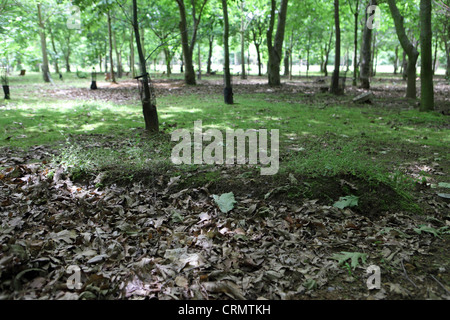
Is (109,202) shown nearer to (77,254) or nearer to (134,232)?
(134,232)

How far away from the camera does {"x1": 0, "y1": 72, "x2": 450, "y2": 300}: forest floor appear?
2469 millimetres

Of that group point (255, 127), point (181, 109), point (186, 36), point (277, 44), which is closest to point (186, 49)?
point (186, 36)

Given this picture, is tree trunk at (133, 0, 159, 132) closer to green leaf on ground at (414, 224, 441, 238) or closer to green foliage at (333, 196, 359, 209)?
green foliage at (333, 196, 359, 209)

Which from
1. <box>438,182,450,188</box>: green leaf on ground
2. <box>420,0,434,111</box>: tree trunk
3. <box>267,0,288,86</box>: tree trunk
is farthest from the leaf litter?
<box>267,0,288,86</box>: tree trunk

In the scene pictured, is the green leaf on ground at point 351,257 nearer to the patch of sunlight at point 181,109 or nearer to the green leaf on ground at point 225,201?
the green leaf on ground at point 225,201

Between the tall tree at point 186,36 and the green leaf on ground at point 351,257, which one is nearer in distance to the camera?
the green leaf on ground at point 351,257

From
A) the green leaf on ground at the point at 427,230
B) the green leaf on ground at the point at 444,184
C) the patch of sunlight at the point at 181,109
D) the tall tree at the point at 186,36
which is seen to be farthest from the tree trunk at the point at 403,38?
the tall tree at the point at 186,36

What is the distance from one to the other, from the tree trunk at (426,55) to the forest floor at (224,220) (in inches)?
107

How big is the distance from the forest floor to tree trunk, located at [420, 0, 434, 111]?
8.95 ft

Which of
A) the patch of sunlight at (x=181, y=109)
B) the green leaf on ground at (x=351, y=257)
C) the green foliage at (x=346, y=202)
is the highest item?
the patch of sunlight at (x=181, y=109)

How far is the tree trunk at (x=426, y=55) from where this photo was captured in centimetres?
744

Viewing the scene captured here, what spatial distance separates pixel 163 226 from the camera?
3303 mm
